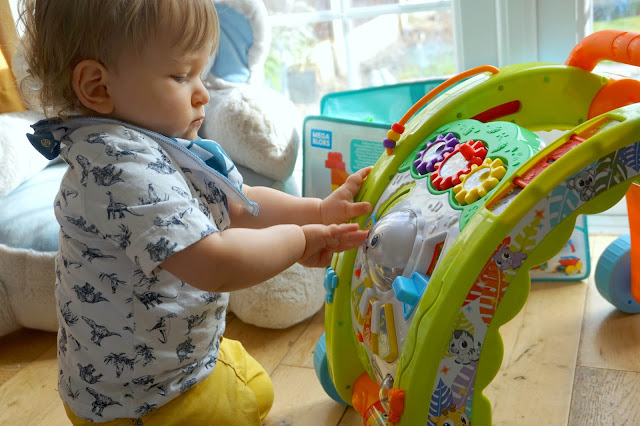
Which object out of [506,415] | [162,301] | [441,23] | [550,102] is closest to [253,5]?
[441,23]

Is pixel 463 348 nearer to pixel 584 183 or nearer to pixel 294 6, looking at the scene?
pixel 584 183

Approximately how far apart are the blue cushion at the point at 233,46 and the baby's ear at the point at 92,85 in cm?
63

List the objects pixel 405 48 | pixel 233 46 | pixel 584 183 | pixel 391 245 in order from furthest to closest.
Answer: pixel 405 48
pixel 233 46
pixel 391 245
pixel 584 183

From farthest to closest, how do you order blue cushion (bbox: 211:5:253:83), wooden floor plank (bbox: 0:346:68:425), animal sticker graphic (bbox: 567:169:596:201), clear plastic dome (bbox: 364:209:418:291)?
blue cushion (bbox: 211:5:253:83), wooden floor plank (bbox: 0:346:68:425), clear plastic dome (bbox: 364:209:418:291), animal sticker graphic (bbox: 567:169:596:201)

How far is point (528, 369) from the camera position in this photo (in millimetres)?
1069

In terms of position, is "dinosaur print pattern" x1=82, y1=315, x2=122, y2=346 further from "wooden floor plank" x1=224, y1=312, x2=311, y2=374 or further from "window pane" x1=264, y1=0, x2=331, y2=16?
"window pane" x1=264, y1=0, x2=331, y2=16

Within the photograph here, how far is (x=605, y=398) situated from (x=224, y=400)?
52 cm

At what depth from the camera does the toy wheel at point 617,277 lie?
1146 millimetres

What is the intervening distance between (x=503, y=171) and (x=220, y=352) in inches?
18.0

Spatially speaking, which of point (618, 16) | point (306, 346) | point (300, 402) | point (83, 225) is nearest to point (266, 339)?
point (306, 346)

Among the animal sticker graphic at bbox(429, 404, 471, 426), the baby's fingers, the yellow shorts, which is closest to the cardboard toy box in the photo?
the baby's fingers

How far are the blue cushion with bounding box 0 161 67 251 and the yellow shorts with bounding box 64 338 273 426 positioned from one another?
18.4 inches

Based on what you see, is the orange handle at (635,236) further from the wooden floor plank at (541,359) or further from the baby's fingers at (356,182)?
the baby's fingers at (356,182)

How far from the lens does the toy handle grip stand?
3.01 ft
